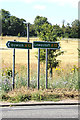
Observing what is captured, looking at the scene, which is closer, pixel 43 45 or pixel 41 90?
pixel 41 90

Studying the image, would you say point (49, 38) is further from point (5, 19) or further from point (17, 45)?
point (5, 19)

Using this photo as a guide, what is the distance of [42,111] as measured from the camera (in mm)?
7816

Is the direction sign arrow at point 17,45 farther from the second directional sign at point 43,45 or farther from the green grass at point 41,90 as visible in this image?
the green grass at point 41,90

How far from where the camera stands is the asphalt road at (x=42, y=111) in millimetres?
7344

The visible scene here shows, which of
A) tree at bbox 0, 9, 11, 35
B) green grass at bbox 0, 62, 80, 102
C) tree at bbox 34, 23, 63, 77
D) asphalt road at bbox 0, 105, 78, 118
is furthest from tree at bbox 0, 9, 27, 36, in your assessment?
asphalt road at bbox 0, 105, 78, 118

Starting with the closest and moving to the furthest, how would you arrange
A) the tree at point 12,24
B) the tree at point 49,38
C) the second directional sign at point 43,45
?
the second directional sign at point 43,45, the tree at point 49,38, the tree at point 12,24

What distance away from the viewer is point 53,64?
50.0ft

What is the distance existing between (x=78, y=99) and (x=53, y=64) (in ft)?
20.2

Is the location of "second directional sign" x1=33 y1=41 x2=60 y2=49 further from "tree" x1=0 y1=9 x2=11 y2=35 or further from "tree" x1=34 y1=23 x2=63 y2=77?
"tree" x1=0 y1=9 x2=11 y2=35

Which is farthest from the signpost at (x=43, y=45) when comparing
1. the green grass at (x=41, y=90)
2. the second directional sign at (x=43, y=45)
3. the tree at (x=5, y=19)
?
the tree at (x=5, y=19)

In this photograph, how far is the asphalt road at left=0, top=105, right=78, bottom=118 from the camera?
7.34 meters

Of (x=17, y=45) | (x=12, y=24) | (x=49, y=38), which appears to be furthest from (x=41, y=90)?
(x=12, y=24)

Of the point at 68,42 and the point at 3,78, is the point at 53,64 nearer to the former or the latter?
the point at 3,78

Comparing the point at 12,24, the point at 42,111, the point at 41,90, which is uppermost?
the point at 12,24
